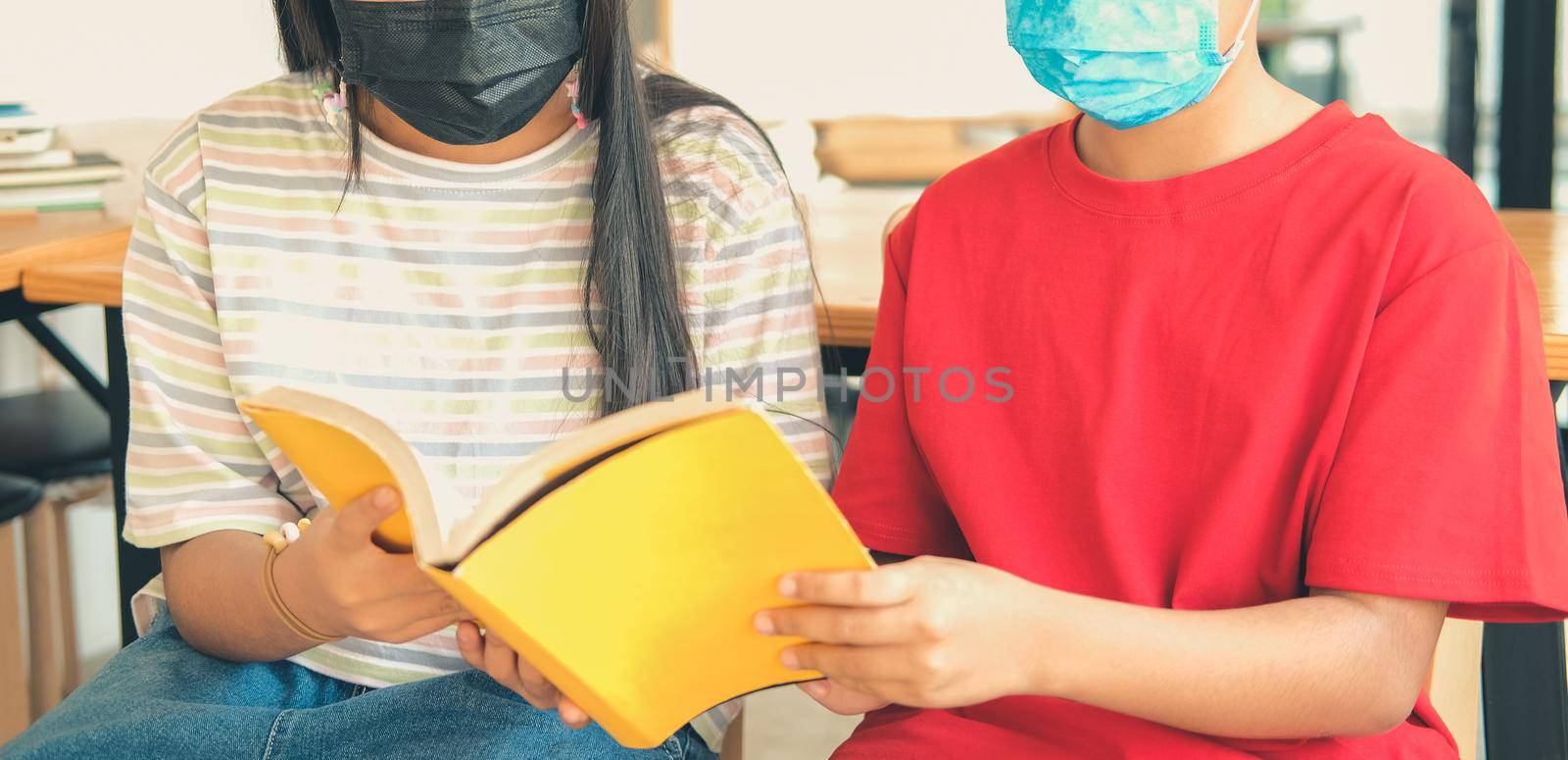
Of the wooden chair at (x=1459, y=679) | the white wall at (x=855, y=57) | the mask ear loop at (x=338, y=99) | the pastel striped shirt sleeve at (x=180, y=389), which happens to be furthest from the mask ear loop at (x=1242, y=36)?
the white wall at (x=855, y=57)

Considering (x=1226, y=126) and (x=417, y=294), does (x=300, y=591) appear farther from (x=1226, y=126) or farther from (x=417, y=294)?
(x=1226, y=126)

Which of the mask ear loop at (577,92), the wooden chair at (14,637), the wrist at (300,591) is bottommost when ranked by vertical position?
the wooden chair at (14,637)

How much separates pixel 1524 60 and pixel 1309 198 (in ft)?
7.98

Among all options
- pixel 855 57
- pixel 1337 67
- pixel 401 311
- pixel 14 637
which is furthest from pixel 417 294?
pixel 1337 67

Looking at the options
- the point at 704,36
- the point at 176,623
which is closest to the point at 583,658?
the point at 176,623

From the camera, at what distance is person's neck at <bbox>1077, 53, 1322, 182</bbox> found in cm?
101

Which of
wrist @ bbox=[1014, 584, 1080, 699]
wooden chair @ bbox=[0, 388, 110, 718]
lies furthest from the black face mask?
→ wooden chair @ bbox=[0, 388, 110, 718]

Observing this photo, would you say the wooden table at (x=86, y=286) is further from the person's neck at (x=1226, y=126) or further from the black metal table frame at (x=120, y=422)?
the person's neck at (x=1226, y=126)

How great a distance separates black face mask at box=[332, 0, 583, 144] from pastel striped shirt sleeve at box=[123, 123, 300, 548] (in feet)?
0.74

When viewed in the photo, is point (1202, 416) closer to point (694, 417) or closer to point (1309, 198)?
point (1309, 198)

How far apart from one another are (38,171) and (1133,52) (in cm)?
178

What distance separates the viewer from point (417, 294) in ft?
3.95

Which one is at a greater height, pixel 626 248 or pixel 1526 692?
pixel 626 248

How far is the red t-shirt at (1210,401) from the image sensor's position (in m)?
0.90
